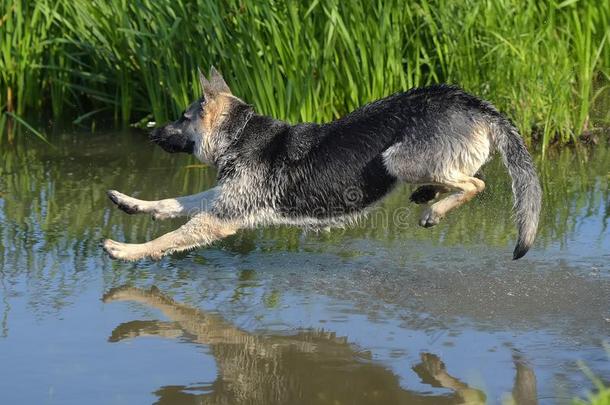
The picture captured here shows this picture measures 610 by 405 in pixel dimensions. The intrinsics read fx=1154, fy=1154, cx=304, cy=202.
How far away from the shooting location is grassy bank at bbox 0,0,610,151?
7.35m

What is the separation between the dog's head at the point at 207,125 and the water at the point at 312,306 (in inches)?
22.7

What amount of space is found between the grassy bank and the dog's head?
1.24m

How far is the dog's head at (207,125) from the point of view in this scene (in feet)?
19.8

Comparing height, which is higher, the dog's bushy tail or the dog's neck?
the dog's neck

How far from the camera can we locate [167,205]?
6.22m

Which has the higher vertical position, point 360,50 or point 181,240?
point 360,50

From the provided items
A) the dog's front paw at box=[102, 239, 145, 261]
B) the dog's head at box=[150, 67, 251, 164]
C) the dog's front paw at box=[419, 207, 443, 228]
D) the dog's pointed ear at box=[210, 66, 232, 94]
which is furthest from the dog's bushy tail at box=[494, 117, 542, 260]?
the dog's front paw at box=[102, 239, 145, 261]

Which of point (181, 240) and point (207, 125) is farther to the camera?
point (207, 125)

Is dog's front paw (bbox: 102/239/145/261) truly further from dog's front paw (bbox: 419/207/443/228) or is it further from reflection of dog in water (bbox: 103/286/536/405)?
dog's front paw (bbox: 419/207/443/228)

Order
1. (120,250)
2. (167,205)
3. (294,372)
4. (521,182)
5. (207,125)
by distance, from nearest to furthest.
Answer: (294,372) → (521,182) → (120,250) → (207,125) → (167,205)

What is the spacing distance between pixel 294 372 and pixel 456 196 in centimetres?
155

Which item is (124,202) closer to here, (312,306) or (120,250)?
(120,250)

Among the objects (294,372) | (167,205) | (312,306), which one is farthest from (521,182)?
(167,205)

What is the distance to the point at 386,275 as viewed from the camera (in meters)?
5.62
